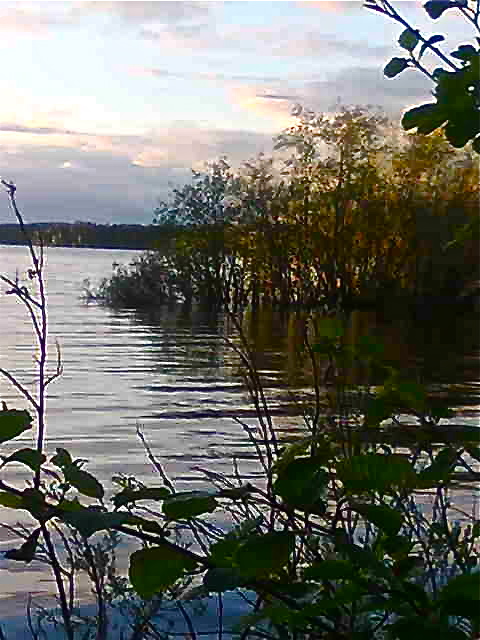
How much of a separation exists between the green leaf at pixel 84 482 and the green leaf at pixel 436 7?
856mm

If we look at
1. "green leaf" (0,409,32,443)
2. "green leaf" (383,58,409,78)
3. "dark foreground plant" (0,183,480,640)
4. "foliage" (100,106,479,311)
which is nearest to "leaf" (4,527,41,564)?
"dark foreground plant" (0,183,480,640)

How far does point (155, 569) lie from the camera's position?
1.33m

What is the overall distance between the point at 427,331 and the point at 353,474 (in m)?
40.5

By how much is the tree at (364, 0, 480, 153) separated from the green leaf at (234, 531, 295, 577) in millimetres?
689

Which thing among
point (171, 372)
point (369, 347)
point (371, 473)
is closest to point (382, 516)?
point (371, 473)

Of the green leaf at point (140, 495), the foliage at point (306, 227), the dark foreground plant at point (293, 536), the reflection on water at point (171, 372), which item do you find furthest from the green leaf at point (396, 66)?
the foliage at point (306, 227)

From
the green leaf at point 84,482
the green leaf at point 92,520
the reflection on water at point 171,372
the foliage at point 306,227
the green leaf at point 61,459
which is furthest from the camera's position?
the foliage at point 306,227

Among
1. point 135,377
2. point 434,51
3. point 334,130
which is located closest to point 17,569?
point 434,51

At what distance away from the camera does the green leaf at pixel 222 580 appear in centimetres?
136

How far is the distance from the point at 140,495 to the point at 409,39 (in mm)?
894

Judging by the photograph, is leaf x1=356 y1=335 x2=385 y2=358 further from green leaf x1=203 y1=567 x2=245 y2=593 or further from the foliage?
the foliage

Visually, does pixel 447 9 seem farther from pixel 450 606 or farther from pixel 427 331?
pixel 427 331

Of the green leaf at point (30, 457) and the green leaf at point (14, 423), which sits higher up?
the green leaf at point (14, 423)

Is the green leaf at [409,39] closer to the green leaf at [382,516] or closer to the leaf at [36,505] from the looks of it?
the green leaf at [382,516]
